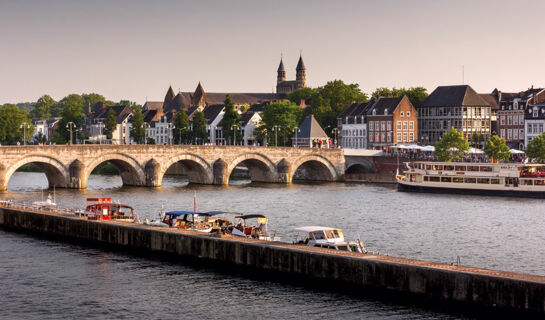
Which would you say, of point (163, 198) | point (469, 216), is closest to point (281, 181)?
point (163, 198)

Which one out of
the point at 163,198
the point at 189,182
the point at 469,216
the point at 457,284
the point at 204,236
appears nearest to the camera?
the point at 457,284

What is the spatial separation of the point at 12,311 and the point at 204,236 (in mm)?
13170

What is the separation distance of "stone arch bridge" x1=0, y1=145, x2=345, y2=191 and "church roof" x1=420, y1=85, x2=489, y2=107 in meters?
34.6

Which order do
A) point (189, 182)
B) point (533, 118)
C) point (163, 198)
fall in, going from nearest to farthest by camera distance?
point (163, 198)
point (189, 182)
point (533, 118)

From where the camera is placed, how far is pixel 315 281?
4003cm

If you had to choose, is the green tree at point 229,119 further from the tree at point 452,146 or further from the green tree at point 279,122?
the tree at point 452,146

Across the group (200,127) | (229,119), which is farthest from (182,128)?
(229,119)

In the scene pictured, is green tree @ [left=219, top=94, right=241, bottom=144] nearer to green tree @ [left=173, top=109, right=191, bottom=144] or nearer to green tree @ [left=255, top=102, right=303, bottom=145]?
green tree @ [left=255, top=102, right=303, bottom=145]

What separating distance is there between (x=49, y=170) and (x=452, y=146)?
205ft

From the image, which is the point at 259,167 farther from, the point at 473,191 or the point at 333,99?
the point at 333,99

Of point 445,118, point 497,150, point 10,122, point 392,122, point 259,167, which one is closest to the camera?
point 259,167

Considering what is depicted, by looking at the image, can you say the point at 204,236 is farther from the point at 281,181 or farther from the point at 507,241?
the point at 281,181

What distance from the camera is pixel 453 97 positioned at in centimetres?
15338

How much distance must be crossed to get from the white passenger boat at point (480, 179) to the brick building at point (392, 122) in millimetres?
44029
